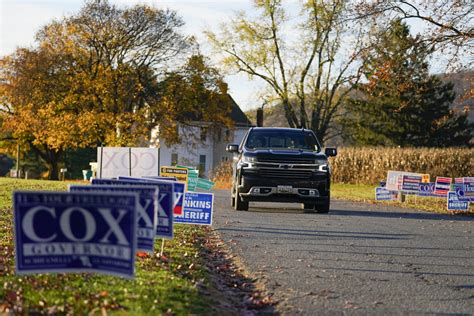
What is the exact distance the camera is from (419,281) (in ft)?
32.7

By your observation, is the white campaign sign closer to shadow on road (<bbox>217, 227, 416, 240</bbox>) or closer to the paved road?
the paved road

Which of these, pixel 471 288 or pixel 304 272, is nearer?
pixel 471 288

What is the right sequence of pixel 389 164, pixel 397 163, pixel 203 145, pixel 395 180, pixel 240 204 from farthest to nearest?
pixel 203 145 → pixel 389 164 → pixel 397 163 → pixel 395 180 → pixel 240 204

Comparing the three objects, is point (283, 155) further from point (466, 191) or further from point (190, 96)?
point (190, 96)

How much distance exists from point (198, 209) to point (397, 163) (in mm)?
40226

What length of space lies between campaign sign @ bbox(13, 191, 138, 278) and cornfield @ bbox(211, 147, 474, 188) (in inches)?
1649

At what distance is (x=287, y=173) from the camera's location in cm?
2073

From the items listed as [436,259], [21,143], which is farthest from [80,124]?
[436,259]

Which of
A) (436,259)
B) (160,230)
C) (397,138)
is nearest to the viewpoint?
(160,230)

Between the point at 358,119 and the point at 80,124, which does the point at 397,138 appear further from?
the point at 80,124

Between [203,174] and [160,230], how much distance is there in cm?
7422

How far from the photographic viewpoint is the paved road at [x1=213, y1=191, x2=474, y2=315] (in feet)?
27.8

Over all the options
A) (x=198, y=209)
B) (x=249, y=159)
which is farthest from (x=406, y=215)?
(x=198, y=209)

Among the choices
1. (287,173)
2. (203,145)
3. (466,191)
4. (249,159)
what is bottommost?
(466,191)
